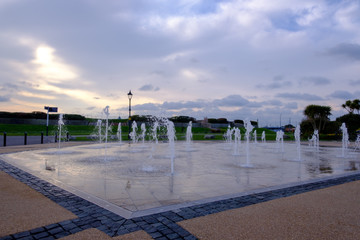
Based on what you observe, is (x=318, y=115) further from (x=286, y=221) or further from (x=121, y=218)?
(x=121, y=218)

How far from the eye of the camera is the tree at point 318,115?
3856cm

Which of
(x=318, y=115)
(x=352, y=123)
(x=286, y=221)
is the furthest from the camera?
(x=318, y=115)

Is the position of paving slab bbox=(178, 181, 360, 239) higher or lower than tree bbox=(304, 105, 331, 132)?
lower

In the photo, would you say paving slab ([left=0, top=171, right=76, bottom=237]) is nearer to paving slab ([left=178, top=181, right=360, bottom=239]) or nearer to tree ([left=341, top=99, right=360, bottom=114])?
paving slab ([left=178, top=181, right=360, bottom=239])

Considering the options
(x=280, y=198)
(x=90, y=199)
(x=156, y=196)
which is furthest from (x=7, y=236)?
(x=280, y=198)

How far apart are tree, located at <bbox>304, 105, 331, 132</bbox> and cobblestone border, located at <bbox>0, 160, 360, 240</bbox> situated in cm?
3707

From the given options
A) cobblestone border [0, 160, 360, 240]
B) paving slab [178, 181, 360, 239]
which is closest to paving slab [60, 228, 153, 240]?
cobblestone border [0, 160, 360, 240]

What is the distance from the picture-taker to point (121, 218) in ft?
13.5

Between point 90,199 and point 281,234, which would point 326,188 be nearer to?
point 281,234

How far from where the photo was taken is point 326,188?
6.39m

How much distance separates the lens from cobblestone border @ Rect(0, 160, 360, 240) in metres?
3.53

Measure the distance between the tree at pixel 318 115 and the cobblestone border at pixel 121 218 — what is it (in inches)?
1459

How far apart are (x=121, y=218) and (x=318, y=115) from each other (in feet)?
137

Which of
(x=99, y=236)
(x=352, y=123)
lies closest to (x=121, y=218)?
(x=99, y=236)
